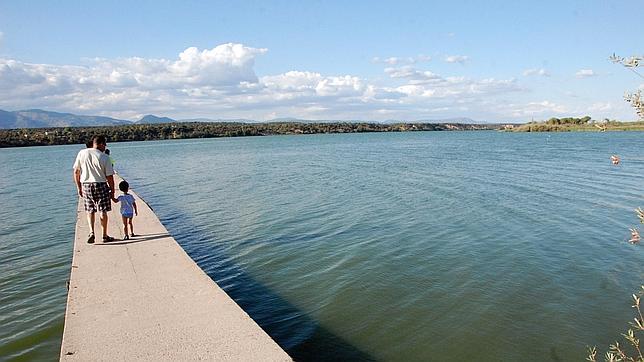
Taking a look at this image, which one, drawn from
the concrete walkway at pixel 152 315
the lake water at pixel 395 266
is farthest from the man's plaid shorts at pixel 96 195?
the lake water at pixel 395 266

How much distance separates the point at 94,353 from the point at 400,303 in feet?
15.9

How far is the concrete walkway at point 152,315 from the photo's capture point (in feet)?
14.5

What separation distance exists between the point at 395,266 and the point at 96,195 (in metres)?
6.23

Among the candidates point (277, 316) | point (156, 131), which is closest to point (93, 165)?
point (277, 316)

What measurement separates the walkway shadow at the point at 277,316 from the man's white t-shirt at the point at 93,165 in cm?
291

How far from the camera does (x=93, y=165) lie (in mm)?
8266

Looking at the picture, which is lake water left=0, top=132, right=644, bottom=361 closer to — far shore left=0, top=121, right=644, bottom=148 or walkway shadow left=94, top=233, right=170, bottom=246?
walkway shadow left=94, top=233, right=170, bottom=246

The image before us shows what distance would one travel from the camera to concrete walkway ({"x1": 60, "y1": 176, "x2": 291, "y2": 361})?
14.5 feet

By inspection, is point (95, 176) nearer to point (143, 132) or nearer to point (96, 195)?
point (96, 195)

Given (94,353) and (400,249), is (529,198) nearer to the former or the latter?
(400,249)

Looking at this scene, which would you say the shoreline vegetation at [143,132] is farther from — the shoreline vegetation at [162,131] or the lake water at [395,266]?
the lake water at [395,266]

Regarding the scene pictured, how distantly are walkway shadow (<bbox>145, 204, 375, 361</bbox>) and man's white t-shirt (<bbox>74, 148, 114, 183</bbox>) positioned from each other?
2912 millimetres

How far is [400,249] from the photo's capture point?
10.7 meters

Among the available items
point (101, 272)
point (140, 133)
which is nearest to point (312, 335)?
point (101, 272)
